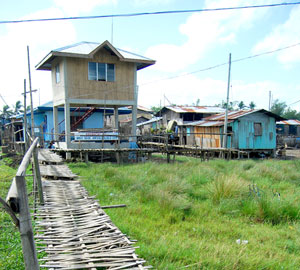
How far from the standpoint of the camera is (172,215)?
249 inches

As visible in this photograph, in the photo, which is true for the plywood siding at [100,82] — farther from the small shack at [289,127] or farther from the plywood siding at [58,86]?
the small shack at [289,127]

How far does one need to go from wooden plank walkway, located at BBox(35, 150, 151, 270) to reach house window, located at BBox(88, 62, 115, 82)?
36.7 feet

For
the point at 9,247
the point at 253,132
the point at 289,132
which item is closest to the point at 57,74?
the point at 9,247

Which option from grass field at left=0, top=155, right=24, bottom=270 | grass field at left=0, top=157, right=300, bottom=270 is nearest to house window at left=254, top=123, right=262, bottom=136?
grass field at left=0, top=157, right=300, bottom=270

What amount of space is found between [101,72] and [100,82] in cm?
61

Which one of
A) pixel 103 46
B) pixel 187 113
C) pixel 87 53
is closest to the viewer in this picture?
pixel 87 53

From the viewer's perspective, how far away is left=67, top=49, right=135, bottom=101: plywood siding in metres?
15.2

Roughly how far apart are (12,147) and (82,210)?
21.5 metres

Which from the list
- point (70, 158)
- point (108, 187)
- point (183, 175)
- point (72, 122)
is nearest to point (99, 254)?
point (108, 187)

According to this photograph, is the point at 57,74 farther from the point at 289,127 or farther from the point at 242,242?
the point at 289,127

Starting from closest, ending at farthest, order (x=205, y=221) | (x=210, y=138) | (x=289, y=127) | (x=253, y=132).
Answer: (x=205, y=221) < (x=253, y=132) < (x=210, y=138) < (x=289, y=127)

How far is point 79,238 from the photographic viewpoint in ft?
12.6

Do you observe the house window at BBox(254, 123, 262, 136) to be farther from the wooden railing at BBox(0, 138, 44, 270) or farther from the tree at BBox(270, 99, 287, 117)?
the tree at BBox(270, 99, 287, 117)

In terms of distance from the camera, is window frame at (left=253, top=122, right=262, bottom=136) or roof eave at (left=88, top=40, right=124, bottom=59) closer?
roof eave at (left=88, top=40, right=124, bottom=59)
